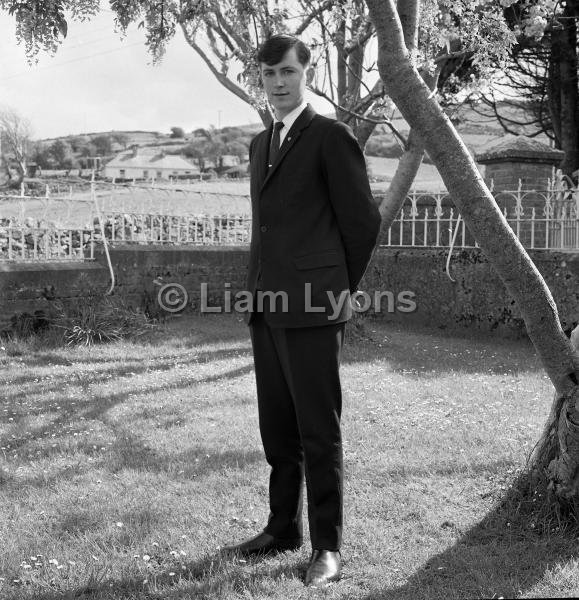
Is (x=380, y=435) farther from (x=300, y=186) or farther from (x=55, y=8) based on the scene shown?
(x=55, y=8)

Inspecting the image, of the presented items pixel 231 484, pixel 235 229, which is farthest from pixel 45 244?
pixel 231 484

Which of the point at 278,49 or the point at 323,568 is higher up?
the point at 278,49

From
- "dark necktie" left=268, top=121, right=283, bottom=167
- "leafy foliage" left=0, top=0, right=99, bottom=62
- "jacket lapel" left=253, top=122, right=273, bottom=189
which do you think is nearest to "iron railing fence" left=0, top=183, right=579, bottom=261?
"leafy foliage" left=0, top=0, right=99, bottom=62

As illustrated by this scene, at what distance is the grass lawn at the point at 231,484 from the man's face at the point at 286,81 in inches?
75.7

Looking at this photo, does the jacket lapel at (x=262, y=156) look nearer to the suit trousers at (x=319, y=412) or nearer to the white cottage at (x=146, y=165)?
the suit trousers at (x=319, y=412)

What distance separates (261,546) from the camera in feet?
10.4

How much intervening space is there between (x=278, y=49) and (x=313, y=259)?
859 millimetres

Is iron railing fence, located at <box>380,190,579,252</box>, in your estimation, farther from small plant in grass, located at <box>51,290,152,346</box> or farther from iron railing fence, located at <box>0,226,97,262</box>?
iron railing fence, located at <box>0,226,97,262</box>

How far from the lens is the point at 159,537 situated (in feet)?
11.0

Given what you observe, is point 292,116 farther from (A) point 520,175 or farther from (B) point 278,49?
(A) point 520,175

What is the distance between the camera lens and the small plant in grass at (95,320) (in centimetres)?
846

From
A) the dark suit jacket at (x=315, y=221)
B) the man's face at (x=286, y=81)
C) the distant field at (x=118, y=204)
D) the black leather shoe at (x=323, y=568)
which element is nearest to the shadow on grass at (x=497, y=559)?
the black leather shoe at (x=323, y=568)

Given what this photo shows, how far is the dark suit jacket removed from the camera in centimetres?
297

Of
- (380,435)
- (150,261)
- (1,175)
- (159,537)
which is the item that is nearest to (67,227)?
(150,261)
